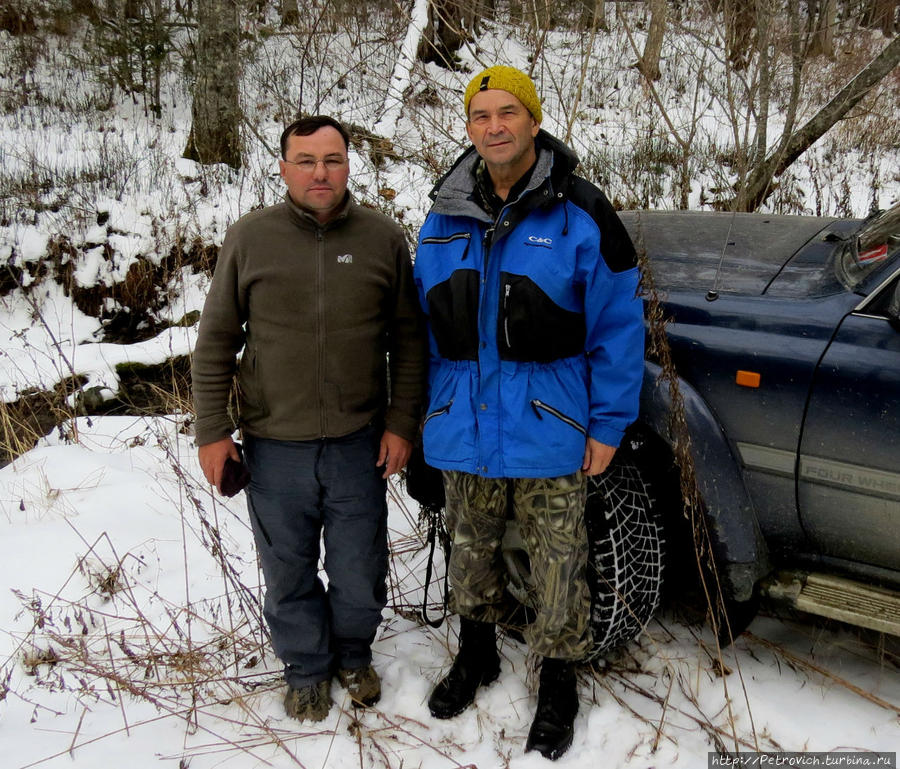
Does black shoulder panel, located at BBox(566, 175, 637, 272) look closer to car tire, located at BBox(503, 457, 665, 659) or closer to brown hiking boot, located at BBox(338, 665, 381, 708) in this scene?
car tire, located at BBox(503, 457, 665, 659)

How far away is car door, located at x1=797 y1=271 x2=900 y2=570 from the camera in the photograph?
7.51 feet

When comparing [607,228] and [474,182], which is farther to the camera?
[474,182]

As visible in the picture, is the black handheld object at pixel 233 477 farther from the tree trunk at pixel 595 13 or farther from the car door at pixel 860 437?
the tree trunk at pixel 595 13

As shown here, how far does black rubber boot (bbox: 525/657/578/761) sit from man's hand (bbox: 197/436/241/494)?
125 cm

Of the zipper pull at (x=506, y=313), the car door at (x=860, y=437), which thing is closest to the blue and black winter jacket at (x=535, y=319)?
the zipper pull at (x=506, y=313)

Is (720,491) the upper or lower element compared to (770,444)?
lower

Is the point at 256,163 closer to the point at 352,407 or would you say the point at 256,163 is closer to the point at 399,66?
the point at 399,66

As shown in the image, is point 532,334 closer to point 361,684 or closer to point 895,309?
point 895,309

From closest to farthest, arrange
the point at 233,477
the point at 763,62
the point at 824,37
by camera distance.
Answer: the point at 233,477 < the point at 763,62 < the point at 824,37

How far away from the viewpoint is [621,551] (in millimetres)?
2639

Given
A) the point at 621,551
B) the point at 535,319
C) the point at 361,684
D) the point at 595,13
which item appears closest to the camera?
the point at 535,319

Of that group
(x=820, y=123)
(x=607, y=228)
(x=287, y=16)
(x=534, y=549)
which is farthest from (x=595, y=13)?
(x=287, y=16)

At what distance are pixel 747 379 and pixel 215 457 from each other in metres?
1.71

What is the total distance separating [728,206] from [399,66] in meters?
3.88
